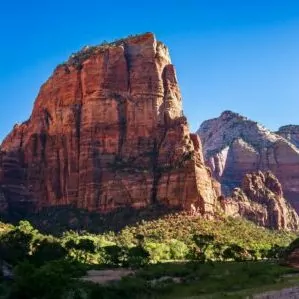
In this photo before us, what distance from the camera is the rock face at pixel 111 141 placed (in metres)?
165

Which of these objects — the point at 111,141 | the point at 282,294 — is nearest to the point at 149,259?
the point at 111,141

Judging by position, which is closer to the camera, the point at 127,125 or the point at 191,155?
the point at 191,155

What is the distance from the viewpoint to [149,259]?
4668 inches

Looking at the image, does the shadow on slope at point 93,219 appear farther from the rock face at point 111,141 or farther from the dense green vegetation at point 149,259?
the dense green vegetation at point 149,259

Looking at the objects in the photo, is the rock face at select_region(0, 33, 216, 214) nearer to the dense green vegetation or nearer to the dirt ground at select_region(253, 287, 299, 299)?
the dense green vegetation

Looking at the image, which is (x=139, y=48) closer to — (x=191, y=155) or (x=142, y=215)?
(x=191, y=155)

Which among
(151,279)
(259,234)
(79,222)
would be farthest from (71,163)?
(151,279)

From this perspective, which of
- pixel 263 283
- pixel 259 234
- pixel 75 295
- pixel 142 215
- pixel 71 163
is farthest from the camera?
pixel 71 163

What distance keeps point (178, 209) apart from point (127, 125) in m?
29.6

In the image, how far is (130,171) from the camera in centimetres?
16800

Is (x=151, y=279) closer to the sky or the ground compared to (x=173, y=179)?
closer to the ground

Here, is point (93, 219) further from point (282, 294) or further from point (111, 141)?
point (282, 294)

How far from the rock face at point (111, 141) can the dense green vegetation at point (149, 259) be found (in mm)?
13370

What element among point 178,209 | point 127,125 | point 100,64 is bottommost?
point 178,209
